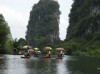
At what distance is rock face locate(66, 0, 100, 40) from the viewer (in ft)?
499

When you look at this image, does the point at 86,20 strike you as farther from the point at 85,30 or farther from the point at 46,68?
the point at 46,68

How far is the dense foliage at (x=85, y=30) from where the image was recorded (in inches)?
5413

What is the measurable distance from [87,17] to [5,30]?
8822 centimetres

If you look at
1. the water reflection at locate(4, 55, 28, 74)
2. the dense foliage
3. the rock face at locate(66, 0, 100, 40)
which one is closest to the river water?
the water reflection at locate(4, 55, 28, 74)

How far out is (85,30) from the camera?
159375 mm

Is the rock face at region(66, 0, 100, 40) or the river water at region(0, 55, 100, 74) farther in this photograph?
the rock face at region(66, 0, 100, 40)

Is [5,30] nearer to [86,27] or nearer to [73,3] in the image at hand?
[86,27]

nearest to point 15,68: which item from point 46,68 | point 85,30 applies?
point 46,68

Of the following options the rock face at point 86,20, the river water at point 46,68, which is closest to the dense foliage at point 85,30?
the rock face at point 86,20

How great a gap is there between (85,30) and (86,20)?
5.06 meters

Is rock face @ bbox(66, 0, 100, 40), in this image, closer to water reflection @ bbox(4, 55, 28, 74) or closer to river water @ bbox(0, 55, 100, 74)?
river water @ bbox(0, 55, 100, 74)

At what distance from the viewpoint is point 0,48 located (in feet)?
290

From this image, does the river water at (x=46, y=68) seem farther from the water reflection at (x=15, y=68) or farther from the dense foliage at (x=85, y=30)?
the dense foliage at (x=85, y=30)

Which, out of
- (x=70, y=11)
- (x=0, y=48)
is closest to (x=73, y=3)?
(x=70, y=11)
